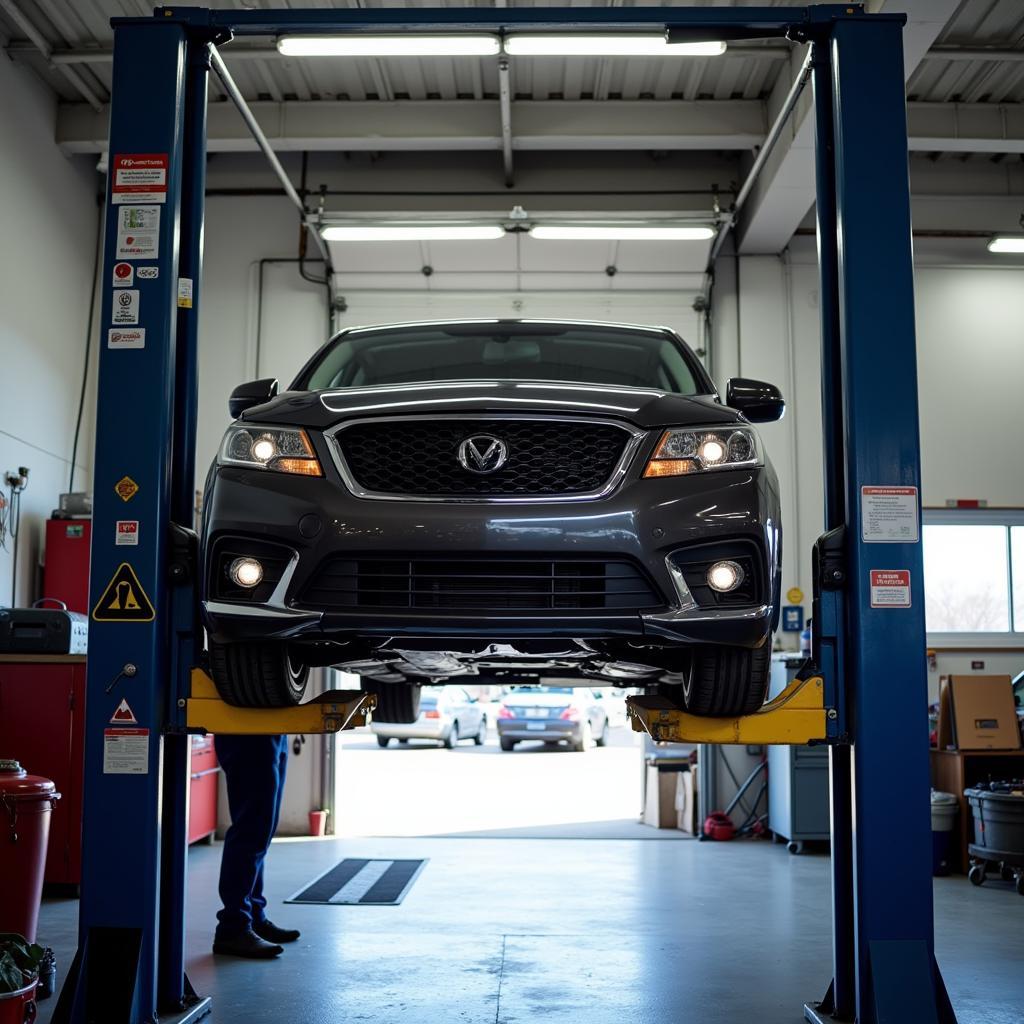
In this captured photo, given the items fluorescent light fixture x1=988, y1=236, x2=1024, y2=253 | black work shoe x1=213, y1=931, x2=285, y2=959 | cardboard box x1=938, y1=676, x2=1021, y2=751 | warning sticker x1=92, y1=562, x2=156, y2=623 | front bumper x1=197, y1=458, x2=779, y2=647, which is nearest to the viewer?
front bumper x1=197, y1=458, x2=779, y2=647

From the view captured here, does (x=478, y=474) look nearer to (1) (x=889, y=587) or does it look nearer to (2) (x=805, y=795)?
(1) (x=889, y=587)

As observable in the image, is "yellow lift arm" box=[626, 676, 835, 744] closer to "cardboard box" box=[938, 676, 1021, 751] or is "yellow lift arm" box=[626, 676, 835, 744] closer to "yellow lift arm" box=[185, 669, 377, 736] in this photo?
"yellow lift arm" box=[185, 669, 377, 736]

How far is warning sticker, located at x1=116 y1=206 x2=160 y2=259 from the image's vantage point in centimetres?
345

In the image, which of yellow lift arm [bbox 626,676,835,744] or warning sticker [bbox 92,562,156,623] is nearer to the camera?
yellow lift arm [bbox 626,676,835,744]

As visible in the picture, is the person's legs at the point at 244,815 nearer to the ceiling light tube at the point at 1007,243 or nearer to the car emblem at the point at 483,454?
the car emblem at the point at 483,454

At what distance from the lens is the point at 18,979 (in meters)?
3.18

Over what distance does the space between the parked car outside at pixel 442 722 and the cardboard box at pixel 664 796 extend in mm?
6405

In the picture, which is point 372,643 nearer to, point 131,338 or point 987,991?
point 131,338

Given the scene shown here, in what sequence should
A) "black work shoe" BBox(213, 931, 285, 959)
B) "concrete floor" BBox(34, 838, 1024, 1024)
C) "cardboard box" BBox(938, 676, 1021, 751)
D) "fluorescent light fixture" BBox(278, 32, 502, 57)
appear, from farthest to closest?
"cardboard box" BBox(938, 676, 1021, 751) < "fluorescent light fixture" BBox(278, 32, 502, 57) < "black work shoe" BBox(213, 931, 285, 959) < "concrete floor" BBox(34, 838, 1024, 1024)

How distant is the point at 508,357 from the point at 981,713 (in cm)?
517

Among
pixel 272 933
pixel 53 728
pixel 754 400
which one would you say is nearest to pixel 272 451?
pixel 754 400

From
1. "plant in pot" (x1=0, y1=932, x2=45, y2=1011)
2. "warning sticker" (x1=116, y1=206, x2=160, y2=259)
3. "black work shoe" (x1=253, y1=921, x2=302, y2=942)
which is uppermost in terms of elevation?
"warning sticker" (x1=116, y1=206, x2=160, y2=259)

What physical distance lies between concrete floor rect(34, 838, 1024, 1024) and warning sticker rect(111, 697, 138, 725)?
1.17 meters

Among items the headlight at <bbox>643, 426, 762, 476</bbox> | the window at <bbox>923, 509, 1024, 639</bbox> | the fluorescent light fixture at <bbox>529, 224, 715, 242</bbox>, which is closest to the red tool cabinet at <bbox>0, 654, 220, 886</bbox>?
the headlight at <bbox>643, 426, 762, 476</bbox>
